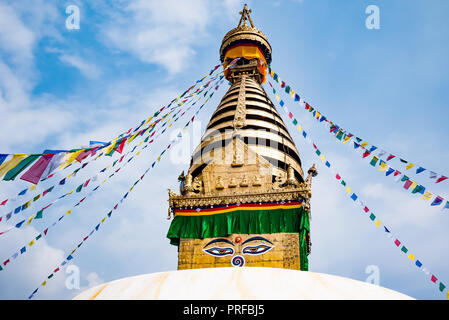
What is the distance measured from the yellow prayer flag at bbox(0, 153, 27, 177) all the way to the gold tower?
486cm

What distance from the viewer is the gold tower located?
36.4ft

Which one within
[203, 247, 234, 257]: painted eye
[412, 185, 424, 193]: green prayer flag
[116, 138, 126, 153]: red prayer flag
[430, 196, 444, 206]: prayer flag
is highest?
A: [116, 138, 126, 153]: red prayer flag

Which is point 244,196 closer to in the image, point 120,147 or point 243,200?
point 243,200

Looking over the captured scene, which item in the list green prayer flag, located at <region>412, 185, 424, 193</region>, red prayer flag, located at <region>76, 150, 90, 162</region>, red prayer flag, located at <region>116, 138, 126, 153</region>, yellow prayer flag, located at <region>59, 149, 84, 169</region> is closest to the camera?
green prayer flag, located at <region>412, 185, 424, 193</region>

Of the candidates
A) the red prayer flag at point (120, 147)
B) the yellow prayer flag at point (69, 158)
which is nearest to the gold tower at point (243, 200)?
the red prayer flag at point (120, 147)

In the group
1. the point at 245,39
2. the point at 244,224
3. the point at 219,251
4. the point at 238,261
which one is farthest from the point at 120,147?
the point at 245,39

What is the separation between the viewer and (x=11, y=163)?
821cm

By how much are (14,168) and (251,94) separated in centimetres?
996

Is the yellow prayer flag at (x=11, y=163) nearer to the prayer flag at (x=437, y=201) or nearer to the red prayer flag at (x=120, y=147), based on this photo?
the red prayer flag at (x=120, y=147)

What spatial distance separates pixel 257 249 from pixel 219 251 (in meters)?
1.05

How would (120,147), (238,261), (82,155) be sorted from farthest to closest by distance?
(238,261) → (120,147) → (82,155)

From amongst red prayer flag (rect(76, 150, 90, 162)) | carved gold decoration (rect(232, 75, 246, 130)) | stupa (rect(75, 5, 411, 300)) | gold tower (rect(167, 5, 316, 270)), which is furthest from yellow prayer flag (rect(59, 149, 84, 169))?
carved gold decoration (rect(232, 75, 246, 130))

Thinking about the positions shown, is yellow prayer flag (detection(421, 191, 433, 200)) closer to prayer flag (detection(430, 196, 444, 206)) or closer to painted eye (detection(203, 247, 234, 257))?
prayer flag (detection(430, 196, 444, 206))
